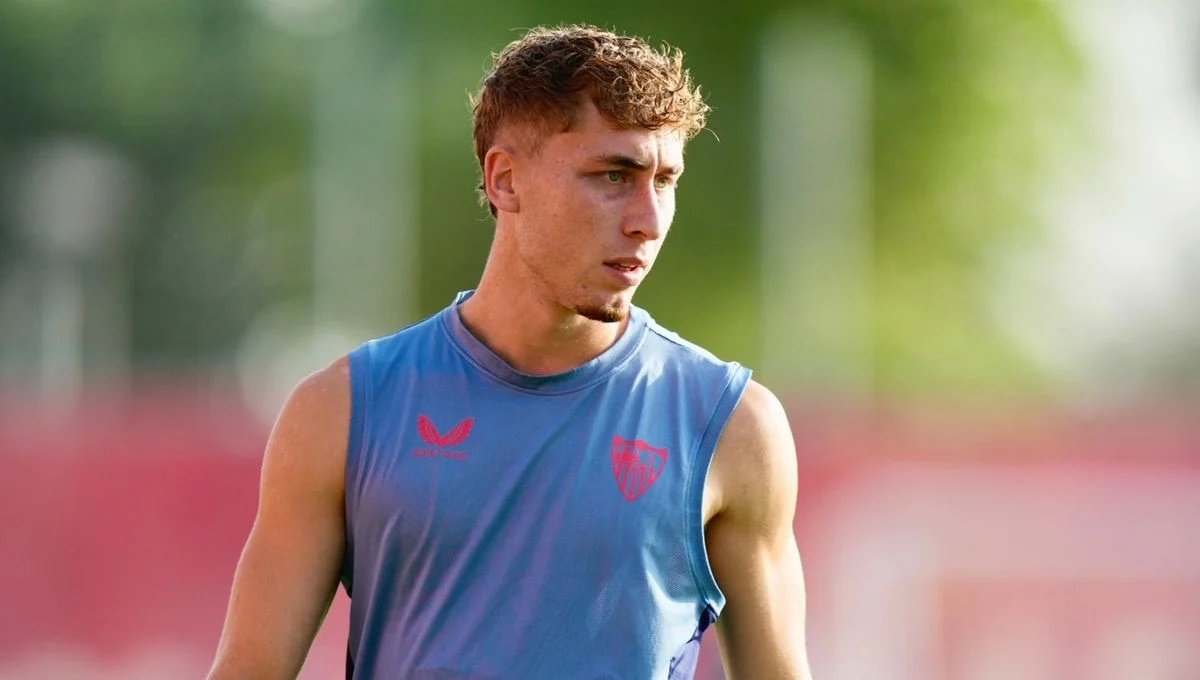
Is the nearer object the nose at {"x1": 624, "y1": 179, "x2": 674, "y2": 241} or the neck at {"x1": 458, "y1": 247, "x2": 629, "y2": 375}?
the nose at {"x1": 624, "y1": 179, "x2": 674, "y2": 241}

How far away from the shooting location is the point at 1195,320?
86.7ft

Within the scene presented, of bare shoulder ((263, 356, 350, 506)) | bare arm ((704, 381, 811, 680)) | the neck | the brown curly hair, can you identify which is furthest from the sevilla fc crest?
the brown curly hair

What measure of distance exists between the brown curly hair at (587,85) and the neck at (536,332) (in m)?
0.34

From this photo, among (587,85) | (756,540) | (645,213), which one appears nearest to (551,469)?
(756,540)

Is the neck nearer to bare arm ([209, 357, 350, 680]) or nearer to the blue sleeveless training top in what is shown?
the blue sleeveless training top

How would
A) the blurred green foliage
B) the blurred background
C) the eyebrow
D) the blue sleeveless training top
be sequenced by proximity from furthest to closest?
the blurred green foliage → the blurred background → the eyebrow → the blue sleeveless training top

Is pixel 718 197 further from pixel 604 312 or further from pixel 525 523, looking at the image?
pixel 525 523

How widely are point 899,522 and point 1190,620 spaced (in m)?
1.30

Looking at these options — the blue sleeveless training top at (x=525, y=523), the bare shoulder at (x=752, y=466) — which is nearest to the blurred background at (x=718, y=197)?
the bare shoulder at (x=752, y=466)

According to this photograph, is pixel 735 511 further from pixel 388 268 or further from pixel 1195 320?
pixel 1195 320

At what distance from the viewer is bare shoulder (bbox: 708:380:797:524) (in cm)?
462

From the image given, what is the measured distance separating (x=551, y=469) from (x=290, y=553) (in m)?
0.57

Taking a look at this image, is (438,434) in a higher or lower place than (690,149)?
lower

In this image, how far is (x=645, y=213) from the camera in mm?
4574
